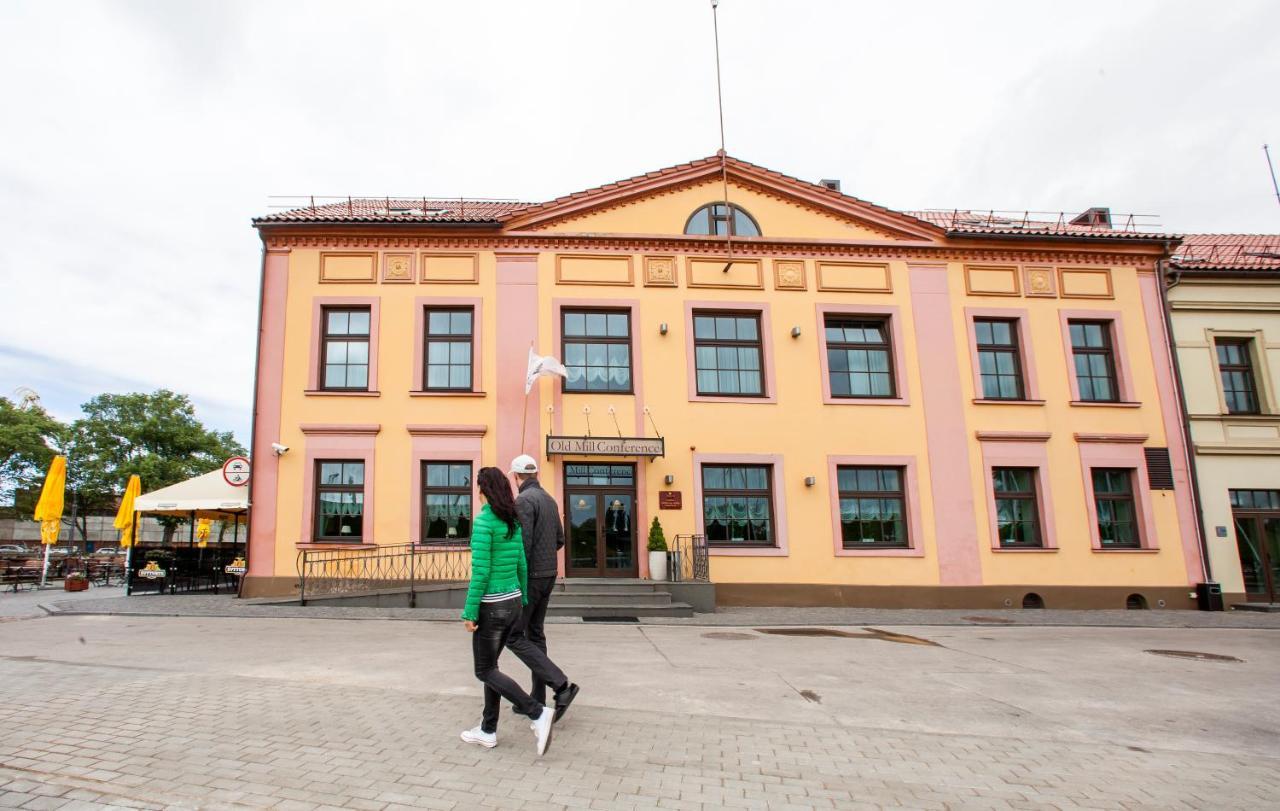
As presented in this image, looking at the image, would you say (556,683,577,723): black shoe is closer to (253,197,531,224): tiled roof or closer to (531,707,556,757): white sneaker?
(531,707,556,757): white sneaker

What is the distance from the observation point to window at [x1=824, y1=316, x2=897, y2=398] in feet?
52.1

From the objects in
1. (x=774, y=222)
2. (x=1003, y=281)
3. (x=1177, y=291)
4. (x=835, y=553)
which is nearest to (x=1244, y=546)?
(x=1177, y=291)

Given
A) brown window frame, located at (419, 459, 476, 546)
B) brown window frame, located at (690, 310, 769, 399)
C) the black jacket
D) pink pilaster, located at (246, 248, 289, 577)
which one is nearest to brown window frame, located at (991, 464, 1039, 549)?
brown window frame, located at (690, 310, 769, 399)

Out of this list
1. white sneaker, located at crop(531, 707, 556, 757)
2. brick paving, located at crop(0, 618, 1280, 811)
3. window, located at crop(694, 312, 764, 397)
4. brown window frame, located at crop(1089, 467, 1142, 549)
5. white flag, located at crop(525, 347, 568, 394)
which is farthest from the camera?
window, located at crop(694, 312, 764, 397)

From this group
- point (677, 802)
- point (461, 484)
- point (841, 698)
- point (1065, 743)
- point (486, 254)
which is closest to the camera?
point (677, 802)

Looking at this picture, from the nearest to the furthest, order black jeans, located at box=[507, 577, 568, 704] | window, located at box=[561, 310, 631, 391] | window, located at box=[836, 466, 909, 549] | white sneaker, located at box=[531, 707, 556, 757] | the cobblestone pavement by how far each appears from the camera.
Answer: white sneaker, located at box=[531, 707, 556, 757] < black jeans, located at box=[507, 577, 568, 704] < the cobblestone pavement < window, located at box=[836, 466, 909, 549] < window, located at box=[561, 310, 631, 391]

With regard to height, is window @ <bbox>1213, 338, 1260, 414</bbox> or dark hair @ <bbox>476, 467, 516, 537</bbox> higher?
window @ <bbox>1213, 338, 1260, 414</bbox>

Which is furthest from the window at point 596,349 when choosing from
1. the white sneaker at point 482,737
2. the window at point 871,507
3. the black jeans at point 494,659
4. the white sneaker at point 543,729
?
the white sneaker at point 543,729

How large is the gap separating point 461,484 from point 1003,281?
12911mm

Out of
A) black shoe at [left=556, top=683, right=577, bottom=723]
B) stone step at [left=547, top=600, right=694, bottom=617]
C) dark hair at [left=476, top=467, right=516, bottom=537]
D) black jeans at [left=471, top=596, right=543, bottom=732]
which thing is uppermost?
dark hair at [left=476, top=467, right=516, bottom=537]

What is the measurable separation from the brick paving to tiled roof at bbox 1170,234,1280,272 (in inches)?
597

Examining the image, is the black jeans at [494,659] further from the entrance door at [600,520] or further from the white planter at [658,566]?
the entrance door at [600,520]

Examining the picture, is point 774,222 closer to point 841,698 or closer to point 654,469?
point 654,469

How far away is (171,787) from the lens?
364 centimetres
